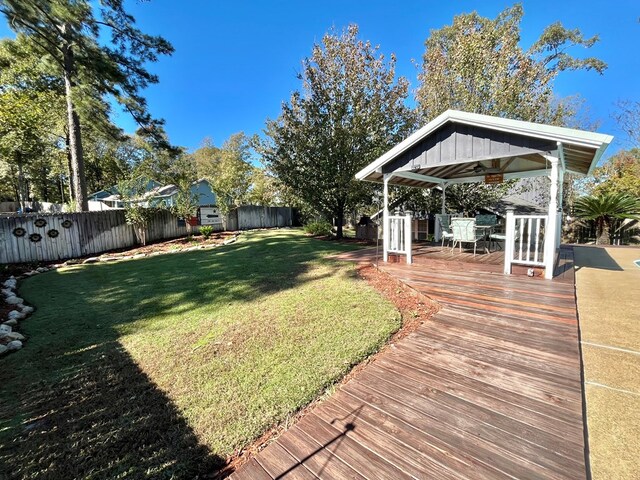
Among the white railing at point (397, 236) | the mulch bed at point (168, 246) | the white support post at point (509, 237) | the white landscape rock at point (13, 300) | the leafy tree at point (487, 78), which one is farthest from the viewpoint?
the leafy tree at point (487, 78)

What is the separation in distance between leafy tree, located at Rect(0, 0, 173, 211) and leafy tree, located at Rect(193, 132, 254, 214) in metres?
5.84

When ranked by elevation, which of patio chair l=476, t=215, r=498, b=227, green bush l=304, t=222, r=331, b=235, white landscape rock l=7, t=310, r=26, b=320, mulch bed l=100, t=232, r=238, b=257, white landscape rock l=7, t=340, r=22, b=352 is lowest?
white landscape rock l=7, t=340, r=22, b=352

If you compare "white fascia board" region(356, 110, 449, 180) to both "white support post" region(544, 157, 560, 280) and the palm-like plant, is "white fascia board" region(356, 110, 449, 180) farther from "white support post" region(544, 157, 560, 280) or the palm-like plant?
the palm-like plant

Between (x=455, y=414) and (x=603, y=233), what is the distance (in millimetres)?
14189

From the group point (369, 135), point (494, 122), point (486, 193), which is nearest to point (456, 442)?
point (494, 122)

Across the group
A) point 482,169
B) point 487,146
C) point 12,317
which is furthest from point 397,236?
point 12,317

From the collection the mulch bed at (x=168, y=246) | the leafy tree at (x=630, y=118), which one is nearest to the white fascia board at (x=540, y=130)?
the mulch bed at (x=168, y=246)

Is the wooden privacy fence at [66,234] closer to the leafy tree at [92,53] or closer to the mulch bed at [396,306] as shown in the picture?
the leafy tree at [92,53]

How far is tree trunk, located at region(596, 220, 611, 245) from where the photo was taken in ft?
36.8

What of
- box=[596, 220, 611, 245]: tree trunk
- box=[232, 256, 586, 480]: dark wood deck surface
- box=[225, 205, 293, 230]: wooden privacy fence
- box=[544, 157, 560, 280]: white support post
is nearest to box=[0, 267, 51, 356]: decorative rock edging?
box=[232, 256, 586, 480]: dark wood deck surface

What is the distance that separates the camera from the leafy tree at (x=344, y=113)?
35.7 feet

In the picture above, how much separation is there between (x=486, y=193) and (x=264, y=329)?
1155 cm

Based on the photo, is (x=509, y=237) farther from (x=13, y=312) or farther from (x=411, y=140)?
(x=13, y=312)

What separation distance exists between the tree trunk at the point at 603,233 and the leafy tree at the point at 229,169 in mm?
16953
